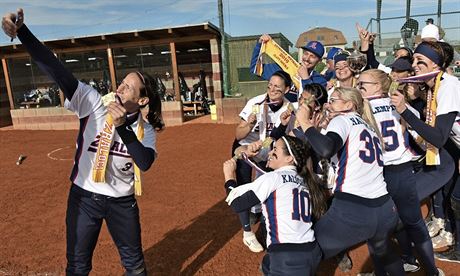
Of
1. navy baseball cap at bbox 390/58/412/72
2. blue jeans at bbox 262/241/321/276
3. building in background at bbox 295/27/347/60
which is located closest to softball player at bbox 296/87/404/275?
blue jeans at bbox 262/241/321/276

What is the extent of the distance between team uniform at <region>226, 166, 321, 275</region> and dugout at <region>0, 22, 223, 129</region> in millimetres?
11163

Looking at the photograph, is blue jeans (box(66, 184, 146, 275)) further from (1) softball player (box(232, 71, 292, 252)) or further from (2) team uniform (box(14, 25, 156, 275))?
(1) softball player (box(232, 71, 292, 252))

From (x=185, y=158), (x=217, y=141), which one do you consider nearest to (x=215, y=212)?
(x=185, y=158)

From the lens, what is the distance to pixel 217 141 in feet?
35.7

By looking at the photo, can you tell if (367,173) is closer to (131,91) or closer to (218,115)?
(131,91)

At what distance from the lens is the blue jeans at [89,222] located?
2777 millimetres

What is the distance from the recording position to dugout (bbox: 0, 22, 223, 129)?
14023 mm

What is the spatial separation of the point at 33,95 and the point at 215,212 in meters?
14.5

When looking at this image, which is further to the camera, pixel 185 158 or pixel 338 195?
pixel 185 158

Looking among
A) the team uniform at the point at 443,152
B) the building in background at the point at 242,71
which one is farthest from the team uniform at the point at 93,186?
the building in background at the point at 242,71

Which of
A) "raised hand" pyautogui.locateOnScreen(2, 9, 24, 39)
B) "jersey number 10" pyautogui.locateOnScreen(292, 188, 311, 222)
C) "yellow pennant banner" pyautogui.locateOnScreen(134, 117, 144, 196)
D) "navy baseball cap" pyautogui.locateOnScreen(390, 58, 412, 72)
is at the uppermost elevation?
"raised hand" pyautogui.locateOnScreen(2, 9, 24, 39)

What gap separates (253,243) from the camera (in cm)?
427

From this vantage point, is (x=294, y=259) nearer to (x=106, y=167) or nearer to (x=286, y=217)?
(x=286, y=217)

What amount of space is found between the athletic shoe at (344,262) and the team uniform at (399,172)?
805 mm
